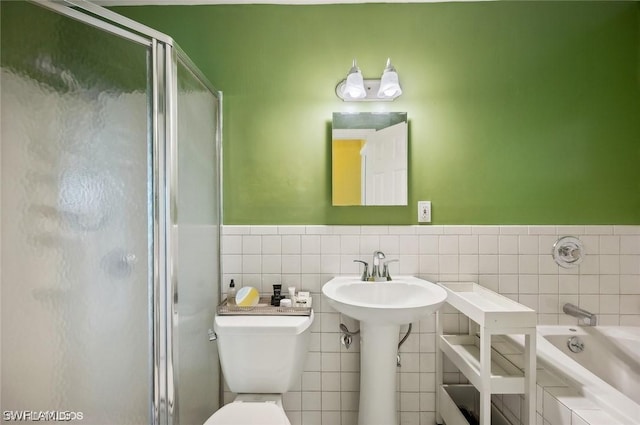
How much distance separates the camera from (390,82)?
148 cm

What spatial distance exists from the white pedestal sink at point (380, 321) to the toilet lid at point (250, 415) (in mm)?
428

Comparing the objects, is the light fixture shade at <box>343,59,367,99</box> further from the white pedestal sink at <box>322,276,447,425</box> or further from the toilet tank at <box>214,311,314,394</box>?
the toilet tank at <box>214,311,314,394</box>

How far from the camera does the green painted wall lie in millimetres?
1573

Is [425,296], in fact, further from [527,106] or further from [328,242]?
[527,106]

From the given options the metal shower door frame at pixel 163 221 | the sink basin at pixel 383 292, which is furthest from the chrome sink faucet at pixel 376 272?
the metal shower door frame at pixel 163 221

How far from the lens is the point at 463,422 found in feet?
4.09

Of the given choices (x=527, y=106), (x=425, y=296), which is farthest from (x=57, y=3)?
(x=527, y=106)

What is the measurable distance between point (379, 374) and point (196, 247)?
3.25 ft

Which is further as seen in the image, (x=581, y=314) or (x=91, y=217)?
(x=581, y=314)

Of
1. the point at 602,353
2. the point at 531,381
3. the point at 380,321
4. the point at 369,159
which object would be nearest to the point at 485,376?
the point at 531,381

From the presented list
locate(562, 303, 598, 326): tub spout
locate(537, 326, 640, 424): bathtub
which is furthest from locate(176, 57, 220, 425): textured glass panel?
locate(562, 303, 598, 326): tub spout

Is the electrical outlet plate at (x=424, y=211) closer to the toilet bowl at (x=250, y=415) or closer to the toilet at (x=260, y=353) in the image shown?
the toilet at (x=260, y=353)

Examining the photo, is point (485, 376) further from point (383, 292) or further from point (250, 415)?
point (250, 415)

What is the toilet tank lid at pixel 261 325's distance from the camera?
1.24 metres
